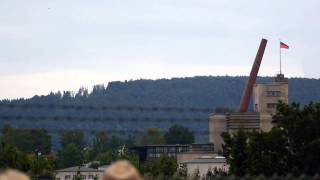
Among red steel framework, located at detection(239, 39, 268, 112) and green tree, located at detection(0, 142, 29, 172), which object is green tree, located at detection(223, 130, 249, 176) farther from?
red steel framework, located at detection(239, 39, 268, 112)

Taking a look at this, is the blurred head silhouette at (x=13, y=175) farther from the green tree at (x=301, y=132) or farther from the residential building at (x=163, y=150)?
the residential building at (x=163, y=150)

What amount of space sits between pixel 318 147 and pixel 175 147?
460 feet

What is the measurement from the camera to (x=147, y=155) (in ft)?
609

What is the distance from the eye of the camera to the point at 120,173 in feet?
31.1

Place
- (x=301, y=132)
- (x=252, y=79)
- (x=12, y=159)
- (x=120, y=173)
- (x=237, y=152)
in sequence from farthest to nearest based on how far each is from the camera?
(x=252, y=79) → (x=12, y=159) → (x=237, y=152) → (x=301, y=132) → (x=120, y=173)

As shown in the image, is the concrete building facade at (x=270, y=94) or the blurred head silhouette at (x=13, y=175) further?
the concrete building facade at (x=270, y=94)

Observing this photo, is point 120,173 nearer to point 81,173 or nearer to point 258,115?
Result: point 258,115

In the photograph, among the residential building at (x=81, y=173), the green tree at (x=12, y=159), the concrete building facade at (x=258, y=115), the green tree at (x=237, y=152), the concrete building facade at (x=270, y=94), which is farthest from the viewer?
the concrete building facade at (x=270, y=94)

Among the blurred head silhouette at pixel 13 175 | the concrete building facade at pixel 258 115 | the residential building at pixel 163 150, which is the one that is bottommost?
the blurred head silhouette at pixel 13 175

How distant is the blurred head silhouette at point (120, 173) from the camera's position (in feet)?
31.0

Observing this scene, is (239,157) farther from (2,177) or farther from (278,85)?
(278,85)

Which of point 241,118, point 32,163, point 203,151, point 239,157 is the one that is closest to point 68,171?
point 203,151

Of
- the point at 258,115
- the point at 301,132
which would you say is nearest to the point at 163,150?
the point at 258,115

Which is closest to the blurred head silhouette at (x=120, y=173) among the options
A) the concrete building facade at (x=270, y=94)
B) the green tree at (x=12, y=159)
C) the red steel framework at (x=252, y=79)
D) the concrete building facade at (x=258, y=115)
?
the green tree at (x=12, y=159)
